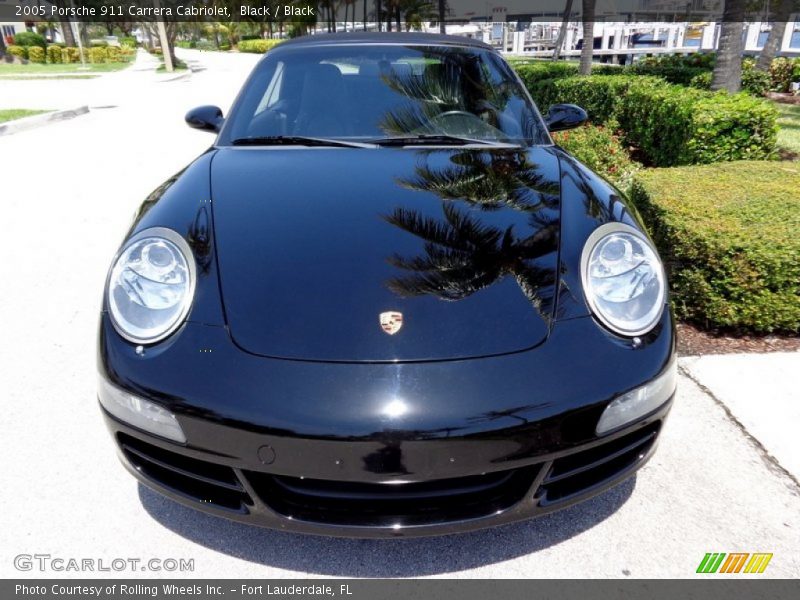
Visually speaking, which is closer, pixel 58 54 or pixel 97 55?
pixel 58 54

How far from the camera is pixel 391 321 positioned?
1.68 m

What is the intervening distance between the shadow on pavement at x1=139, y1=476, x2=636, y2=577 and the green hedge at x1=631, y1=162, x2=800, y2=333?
1691 mm

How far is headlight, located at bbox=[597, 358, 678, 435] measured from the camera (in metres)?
1.60

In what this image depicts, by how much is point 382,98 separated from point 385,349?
1.69m

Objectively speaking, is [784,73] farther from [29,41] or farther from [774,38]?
[29,41]

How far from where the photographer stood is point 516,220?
2.07 meters


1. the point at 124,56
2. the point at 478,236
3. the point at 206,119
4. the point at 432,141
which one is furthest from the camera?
the point at 124,56

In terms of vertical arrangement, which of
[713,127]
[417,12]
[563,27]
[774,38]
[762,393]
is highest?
[417,12]

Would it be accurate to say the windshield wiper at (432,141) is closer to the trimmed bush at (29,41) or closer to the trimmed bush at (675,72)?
the trimmed bush at (675,72)

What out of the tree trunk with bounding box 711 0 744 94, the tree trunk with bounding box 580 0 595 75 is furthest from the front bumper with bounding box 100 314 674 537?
the tree trunk with bounding box 580 0 595 75

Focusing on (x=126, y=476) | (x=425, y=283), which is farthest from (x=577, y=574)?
(x=126, y=476)

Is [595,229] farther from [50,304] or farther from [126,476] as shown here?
[50,304]

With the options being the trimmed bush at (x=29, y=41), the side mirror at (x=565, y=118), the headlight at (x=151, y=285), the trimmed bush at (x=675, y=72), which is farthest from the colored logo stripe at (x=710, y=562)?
the trimmed bush at (x=29, y=41)

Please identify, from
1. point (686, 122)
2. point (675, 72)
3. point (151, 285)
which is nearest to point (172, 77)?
point (675, 72)
